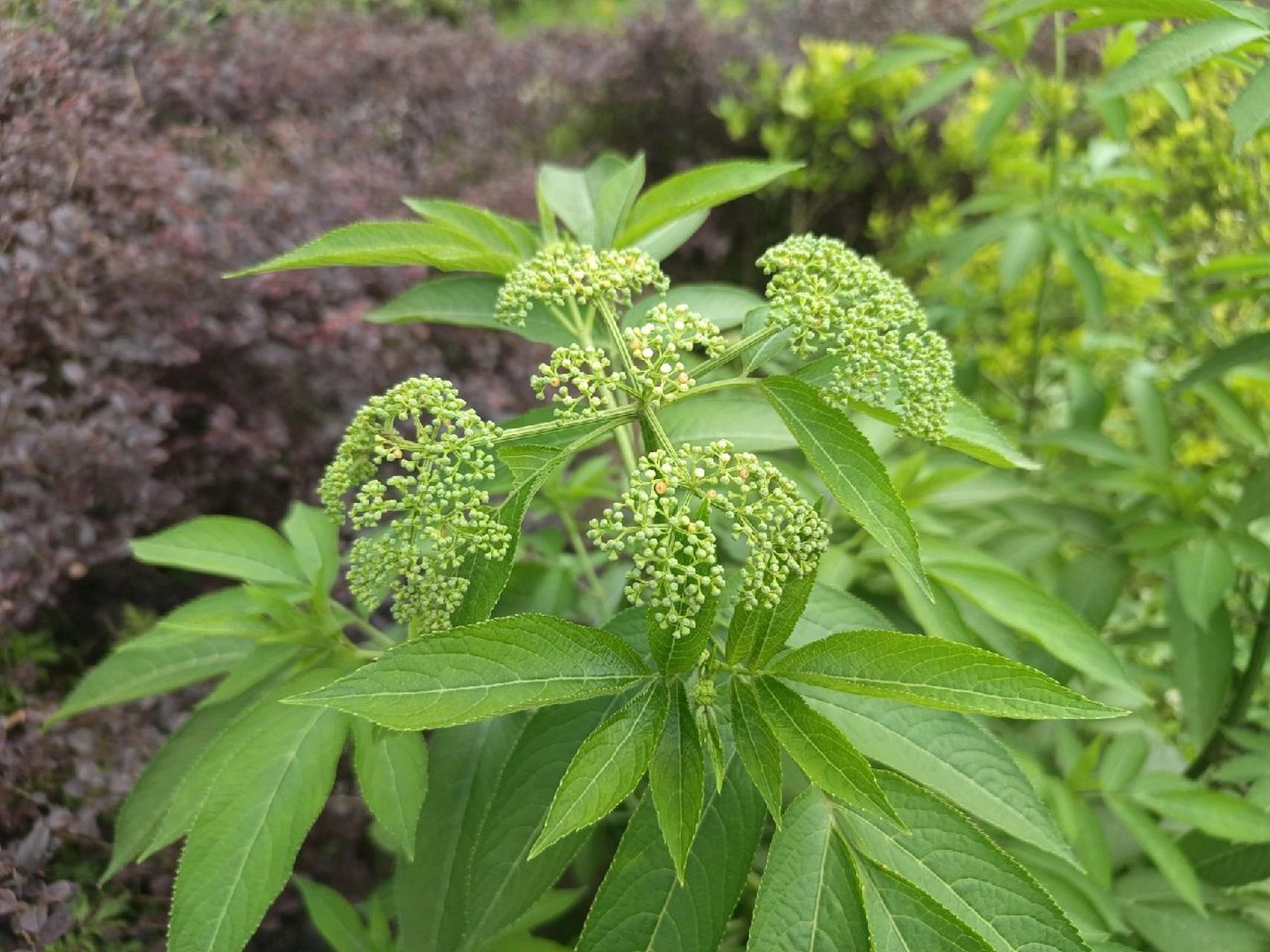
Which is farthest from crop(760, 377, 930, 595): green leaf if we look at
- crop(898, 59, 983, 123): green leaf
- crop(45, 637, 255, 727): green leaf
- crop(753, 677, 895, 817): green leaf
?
crop(898, 59, 983, 123): green leaf

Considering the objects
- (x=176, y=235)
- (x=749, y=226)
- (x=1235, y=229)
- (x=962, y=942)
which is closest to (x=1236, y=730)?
(x=962, y=942)

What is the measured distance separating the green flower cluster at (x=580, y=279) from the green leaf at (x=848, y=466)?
0.66ft

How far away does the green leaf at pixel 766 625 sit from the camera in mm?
999

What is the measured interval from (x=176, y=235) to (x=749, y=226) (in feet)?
9.44

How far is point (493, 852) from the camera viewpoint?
108 centimetres

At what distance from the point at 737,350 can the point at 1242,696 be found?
1467 mm

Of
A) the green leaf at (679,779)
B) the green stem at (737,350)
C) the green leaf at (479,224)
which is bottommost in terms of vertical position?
the green leaf at (679,779)

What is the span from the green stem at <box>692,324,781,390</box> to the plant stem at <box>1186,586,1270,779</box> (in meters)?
1.30

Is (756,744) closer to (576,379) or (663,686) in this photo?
(663,686)

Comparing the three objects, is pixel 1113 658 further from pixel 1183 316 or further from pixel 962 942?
pixel 1183 316

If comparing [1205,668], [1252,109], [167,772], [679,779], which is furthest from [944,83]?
[167,772]

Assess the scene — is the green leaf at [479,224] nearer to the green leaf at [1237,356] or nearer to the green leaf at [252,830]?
the green leaf at [252,830]

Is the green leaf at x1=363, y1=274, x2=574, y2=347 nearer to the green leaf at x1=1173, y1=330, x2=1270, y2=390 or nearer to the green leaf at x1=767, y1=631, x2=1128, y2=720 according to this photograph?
the green leaf at x1=767, y1=631, x2=1128, y2=720

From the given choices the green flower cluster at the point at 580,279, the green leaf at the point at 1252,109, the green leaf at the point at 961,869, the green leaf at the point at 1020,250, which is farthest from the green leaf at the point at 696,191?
the green leaf at the point at 1020,250
